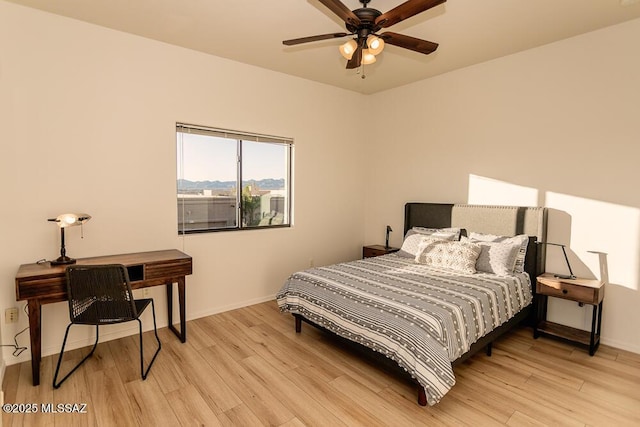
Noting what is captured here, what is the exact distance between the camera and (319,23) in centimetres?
292

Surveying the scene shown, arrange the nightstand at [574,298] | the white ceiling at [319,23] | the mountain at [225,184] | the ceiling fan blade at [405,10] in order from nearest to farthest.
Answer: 1. the ceiling fan blade at [405,10]
2. the white ceiling at [319,23]
3. the nightstand at [574,298]
4. the mountain at [225,184]

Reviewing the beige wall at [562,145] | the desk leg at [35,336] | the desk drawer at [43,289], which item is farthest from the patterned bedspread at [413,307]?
the desk leg at [35,336]

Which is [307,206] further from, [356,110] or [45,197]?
[45,197]

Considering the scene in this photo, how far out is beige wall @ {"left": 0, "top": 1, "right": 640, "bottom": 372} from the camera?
2783 mm

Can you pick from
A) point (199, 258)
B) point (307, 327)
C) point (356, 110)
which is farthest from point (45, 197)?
point (356, 110)

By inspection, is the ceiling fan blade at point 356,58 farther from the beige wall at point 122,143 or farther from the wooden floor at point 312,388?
the wooden floor at point 312,388

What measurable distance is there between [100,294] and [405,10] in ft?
9.03

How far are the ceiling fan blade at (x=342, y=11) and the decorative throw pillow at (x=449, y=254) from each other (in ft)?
7.35

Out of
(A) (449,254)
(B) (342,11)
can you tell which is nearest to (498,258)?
(A) (449,254)

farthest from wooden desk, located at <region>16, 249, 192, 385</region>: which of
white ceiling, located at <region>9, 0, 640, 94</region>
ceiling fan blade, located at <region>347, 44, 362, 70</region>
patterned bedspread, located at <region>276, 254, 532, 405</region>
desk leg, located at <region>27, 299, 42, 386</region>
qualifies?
ceiling fan blade, located at <region>347, 44, 362, 70</region>

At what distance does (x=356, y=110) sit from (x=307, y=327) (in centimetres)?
313

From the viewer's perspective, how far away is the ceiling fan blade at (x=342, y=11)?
1988mm

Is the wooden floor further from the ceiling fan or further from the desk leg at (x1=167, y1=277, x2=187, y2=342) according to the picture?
the ceiling fan

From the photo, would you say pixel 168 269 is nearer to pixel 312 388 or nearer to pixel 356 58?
pixel 312 388
